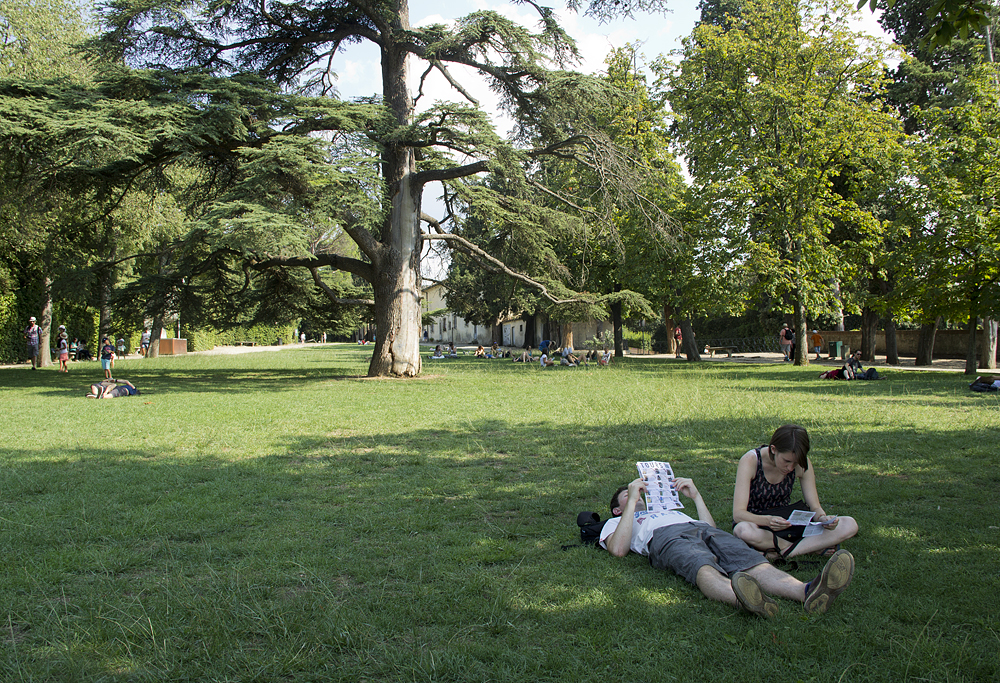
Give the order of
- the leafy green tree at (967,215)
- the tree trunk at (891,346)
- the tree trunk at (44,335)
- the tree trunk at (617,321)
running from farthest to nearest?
the tree trunk at (617,321), the tree trunk at (44,335), the tree trunk at (891,346), the leafy green tree at (967,215)

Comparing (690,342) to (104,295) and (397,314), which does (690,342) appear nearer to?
(397,314)

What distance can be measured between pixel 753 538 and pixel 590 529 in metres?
1.03

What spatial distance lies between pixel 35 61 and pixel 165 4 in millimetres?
9556

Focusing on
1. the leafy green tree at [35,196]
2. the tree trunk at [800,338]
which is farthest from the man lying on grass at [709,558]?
the tree trunk at [800,338]

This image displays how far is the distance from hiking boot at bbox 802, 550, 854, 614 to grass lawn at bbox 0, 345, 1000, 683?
0.07 m

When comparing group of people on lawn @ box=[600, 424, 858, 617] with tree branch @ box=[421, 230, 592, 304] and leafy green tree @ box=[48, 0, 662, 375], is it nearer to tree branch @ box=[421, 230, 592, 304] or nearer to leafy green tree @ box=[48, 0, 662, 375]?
leafy green tree @ box=[48, 0, 662, 375]

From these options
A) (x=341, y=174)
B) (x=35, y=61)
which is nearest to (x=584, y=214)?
(x=341, y=174)

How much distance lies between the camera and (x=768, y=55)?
890 inches

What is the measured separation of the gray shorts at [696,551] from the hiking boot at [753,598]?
1.10 ft

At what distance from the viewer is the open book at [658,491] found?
14.3ft

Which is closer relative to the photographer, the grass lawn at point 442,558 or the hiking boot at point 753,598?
the grass lawn at point 442,558

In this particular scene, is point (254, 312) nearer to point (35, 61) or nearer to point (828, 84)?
point (35, 61)

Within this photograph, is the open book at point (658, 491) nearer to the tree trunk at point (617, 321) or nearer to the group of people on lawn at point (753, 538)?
the group of people on lawn at point (753, 538)

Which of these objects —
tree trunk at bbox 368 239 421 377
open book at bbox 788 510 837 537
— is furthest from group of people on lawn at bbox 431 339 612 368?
open book at bbox 788 510 837 537
